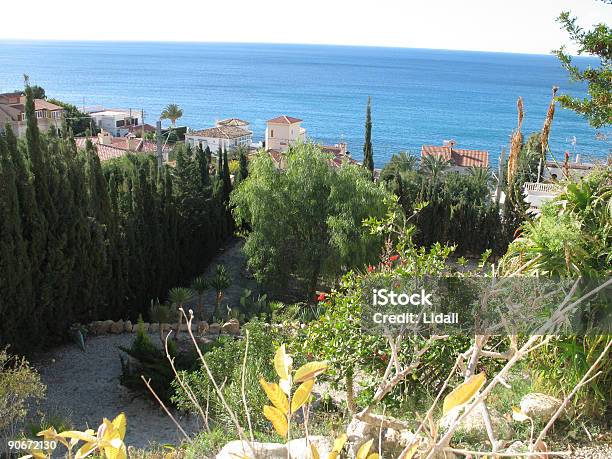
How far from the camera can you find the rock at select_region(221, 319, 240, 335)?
10617mm

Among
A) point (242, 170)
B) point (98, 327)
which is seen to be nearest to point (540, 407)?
point (98, 327)

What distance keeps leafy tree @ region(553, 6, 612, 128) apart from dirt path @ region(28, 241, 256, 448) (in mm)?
5980

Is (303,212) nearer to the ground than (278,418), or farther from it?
nearer to the ground

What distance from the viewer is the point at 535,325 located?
4.48 m

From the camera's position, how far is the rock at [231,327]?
1062 cm

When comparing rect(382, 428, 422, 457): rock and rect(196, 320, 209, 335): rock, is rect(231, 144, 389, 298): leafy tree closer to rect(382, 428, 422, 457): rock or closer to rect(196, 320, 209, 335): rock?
rect(196, 320, 209, 335): rock

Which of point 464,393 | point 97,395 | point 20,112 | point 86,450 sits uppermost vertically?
point 464,393

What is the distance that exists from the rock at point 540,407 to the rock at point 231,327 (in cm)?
670

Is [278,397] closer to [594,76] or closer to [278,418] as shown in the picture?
[278,418]

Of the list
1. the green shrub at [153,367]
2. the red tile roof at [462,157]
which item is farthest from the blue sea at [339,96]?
the green shrub at [153,367]

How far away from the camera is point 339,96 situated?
111688mm

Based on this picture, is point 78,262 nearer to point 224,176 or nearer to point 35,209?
point 35,209

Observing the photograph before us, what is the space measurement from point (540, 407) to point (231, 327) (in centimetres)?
686

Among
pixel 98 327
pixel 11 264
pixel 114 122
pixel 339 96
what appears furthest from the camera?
pixel 339 96
